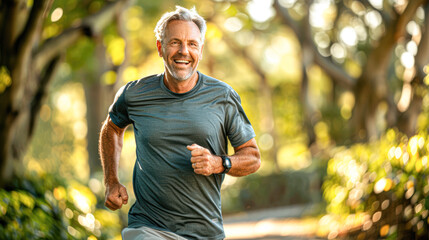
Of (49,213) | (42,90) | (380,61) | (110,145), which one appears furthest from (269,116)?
(110,145)

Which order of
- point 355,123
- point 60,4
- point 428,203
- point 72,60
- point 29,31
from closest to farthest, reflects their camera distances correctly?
point 428,203 → point 29,31 → point 60,4 → point 72,60 → point 355,123

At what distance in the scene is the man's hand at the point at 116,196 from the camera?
4035mm

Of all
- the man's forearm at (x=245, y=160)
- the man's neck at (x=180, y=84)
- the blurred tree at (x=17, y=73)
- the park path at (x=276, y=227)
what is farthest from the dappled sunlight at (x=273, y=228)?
the man's neck at (x=180, y=84)

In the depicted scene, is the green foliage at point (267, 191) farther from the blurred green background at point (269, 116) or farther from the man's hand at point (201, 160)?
the man's hand at point (201, 160)

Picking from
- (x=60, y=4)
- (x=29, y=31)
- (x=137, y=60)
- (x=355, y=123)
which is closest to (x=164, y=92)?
(x=29, y=31)

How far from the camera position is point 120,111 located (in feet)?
13.7

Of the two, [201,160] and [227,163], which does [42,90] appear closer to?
[227,163]

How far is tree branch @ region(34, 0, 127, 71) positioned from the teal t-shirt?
13.4 ft

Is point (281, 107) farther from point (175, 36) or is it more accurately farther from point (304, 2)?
point (175, 36)

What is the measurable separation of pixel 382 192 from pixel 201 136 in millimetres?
4901

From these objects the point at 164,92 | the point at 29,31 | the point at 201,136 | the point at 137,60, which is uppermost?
the point at 137,60

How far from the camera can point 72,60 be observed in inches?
477

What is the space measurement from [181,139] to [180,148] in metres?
0.05

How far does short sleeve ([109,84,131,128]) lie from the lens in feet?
13.4
